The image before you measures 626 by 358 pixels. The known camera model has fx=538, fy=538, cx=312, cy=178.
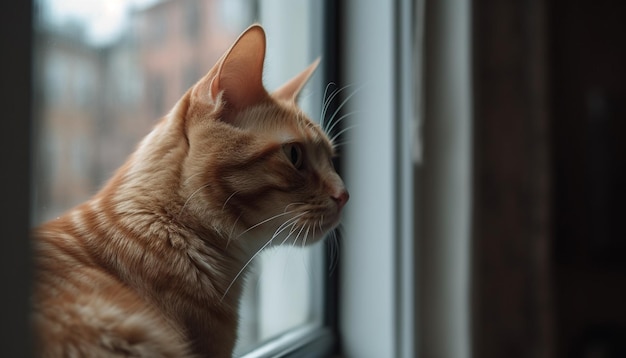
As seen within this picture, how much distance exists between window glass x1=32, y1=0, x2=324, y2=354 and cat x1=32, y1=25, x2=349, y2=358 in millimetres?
77

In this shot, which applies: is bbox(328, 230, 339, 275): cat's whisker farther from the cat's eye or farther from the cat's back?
the cat's back

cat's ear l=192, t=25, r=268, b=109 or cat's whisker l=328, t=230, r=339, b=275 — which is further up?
cat's ear l=192, t=25, r=268, b=109

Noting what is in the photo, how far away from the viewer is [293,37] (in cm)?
119

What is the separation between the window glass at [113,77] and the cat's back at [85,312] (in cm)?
7

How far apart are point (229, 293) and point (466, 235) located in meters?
0.68

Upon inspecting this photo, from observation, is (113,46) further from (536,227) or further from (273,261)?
(536,227)

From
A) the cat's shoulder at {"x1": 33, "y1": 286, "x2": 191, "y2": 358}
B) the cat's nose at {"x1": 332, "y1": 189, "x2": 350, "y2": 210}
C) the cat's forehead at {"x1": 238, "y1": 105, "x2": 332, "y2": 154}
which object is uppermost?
the cat's forehead at {"x1": 238, "y1": 105, "x2": 332, "y2": 154}

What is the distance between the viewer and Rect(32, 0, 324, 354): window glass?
67cm

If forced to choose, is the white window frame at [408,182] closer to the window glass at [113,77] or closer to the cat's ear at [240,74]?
the window glass at [113,77]

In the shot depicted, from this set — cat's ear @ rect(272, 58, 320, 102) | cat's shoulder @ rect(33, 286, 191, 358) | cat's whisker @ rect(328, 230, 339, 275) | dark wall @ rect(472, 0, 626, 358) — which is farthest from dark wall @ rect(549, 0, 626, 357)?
cat's shoulder @ rect(33, 286, 191, 358)

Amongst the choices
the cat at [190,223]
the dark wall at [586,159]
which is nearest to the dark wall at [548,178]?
the dark wall at [586,159]

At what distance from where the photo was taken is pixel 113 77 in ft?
2.54

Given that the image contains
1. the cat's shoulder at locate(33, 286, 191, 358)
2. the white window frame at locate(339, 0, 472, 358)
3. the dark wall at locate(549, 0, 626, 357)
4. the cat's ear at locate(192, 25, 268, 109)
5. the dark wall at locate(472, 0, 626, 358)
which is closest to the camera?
the cat's shoulder at locate(33, 286, 191, 358)

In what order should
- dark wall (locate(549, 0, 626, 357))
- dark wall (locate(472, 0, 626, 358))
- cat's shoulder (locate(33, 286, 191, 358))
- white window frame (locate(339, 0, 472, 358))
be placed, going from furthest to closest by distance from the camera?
dark wall (locate(549, 0, 626, 357)) < dark wall (locate(472, 0, 626, 358)) < white window frame (locate(339, 0, 472, 358)) < cat's shoulder (locate(33, 286, 191, 358))
